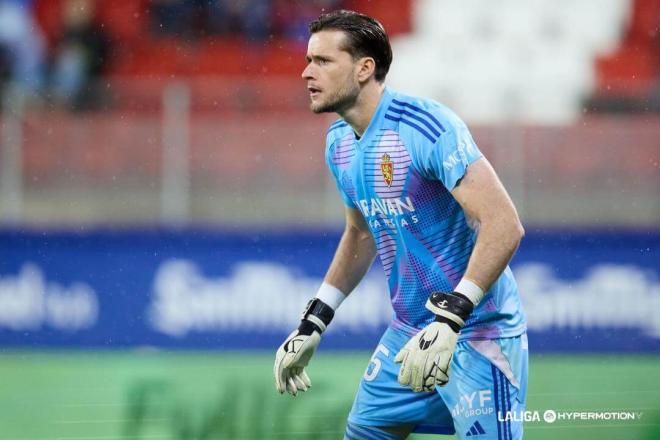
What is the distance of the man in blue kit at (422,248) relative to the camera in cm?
385

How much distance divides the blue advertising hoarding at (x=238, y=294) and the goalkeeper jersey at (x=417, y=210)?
516 cm

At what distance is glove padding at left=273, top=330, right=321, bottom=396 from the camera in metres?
4.47

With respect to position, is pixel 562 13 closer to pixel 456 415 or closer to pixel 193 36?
pixel 193 36

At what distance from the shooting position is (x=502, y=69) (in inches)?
521

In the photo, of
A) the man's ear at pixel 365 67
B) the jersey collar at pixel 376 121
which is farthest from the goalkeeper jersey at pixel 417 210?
the man's ear at pixel 365 67

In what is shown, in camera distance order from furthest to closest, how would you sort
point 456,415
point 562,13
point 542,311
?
point 562,13, point 542,311, point 456,415

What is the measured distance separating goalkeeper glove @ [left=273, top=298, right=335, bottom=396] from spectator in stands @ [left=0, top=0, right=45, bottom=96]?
276 inches

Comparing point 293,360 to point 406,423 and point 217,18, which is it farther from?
point 217,18

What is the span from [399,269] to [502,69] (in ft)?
30.4

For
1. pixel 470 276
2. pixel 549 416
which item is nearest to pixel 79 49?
pixel 549 416

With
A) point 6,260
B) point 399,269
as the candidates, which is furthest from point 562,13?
point 399,269

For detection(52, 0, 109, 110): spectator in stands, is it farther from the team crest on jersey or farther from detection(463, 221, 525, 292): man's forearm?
detection(463, 221, 525, 292): man's forearm

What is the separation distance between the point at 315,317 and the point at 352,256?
0.29 meters

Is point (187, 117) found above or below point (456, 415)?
above
